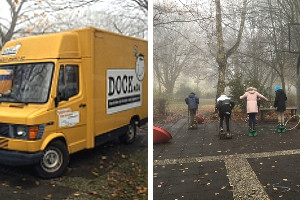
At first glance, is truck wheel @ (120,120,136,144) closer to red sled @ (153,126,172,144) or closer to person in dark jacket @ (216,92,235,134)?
red sled @ (153,126,172,144)

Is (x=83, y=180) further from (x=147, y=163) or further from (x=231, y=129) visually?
(x=231, y=129)

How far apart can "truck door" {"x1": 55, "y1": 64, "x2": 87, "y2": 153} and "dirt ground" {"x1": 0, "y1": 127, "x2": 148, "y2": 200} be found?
0.12 meters

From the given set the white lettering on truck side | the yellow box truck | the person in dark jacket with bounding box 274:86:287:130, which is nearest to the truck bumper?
the yellow box truck

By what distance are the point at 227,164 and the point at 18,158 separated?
135 centimetres

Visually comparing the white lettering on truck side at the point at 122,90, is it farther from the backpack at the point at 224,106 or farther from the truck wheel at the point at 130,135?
the backpack at the point at 224,106

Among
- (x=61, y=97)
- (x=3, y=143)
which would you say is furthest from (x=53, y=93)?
(x=3, y=143)

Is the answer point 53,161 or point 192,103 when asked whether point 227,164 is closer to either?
point 192,103

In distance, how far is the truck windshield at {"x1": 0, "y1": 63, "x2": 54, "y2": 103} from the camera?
178 cm

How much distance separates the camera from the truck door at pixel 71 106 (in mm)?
1805

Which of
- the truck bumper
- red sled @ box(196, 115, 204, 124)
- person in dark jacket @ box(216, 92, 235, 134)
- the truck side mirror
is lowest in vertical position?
the truck bumper

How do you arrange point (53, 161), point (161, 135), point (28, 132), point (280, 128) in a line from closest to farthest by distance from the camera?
point (28, 132) → point (53, 161) → point (280, 128) → point (161, 135)

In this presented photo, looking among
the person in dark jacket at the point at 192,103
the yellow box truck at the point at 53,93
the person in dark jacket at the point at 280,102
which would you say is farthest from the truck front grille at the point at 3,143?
the person in dark jacket at the point at 280,102

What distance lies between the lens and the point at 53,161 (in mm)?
1875

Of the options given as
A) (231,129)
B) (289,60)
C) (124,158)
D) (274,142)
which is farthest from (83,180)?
(289,60)
